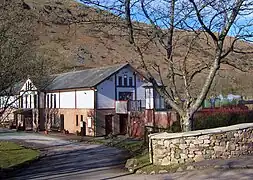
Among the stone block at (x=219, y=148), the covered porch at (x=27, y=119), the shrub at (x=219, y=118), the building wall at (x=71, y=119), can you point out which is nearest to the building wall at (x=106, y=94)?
the building wall at (x=71, y=119)

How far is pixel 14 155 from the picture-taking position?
101 ft

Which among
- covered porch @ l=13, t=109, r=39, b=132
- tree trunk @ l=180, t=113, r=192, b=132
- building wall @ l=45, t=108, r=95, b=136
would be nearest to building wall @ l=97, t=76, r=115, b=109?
building wall @ l=45, t=108, r=95, b=136

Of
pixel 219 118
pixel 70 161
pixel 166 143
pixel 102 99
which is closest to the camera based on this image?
pixel 166 143

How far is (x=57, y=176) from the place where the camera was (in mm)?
19484

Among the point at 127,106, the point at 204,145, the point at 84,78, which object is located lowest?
the point at 204,145

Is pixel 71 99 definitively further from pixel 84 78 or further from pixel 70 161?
pixel 70 161

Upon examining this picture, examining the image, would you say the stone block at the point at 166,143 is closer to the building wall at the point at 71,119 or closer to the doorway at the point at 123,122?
the doorway at the point at 123,122

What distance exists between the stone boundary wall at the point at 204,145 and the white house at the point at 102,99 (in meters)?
24.1

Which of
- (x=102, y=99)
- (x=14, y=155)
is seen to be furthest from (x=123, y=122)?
(x=14, y=155)

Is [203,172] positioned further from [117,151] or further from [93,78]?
[93,78]

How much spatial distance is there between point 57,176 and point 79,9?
7.86m

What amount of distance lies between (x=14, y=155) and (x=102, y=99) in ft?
51.4

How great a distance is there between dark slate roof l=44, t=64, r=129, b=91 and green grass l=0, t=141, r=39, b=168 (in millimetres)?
12210

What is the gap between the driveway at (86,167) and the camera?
14.5 metres
